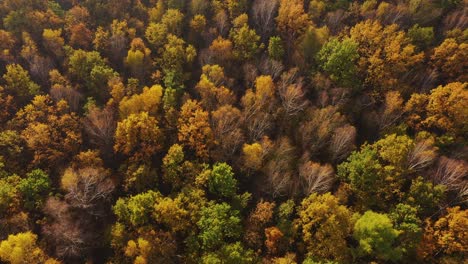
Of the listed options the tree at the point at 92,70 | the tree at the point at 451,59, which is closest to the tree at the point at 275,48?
the tree at the point at 451,59

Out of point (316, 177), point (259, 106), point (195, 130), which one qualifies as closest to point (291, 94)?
point (259, 106)

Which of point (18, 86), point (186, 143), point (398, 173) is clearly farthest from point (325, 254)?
point (18, 86)

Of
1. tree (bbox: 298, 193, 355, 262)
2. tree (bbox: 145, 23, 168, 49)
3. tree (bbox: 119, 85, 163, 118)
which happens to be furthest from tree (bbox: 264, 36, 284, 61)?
tree (bbox: 298, 193, 355, 262)

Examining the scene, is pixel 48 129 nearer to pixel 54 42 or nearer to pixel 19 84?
pixel 19 84

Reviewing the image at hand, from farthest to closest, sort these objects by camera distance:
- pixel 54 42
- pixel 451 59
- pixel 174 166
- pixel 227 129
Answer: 1. pixel 54 42
2. pixel 451 59
3. pixel 227 129
4. pixel 174 166

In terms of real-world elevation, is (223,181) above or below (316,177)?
below

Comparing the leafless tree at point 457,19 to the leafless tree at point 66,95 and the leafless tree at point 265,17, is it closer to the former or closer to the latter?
the leafless tree at point 265,17

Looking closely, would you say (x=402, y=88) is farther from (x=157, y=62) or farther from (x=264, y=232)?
(x=157, y=62)
